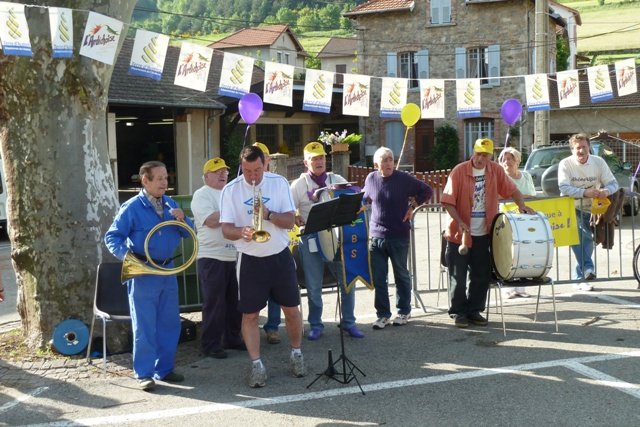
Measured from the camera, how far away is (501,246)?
727cm

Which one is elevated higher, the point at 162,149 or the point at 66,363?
the point at 162,149

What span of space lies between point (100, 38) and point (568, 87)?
826 centimetres

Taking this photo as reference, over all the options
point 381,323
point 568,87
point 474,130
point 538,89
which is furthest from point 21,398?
point 474,130

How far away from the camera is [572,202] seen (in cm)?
867

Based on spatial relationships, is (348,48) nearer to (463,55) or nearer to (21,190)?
(463,55)

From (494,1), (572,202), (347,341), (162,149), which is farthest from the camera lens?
(494,1)

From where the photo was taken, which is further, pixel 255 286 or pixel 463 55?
pixel 463 55

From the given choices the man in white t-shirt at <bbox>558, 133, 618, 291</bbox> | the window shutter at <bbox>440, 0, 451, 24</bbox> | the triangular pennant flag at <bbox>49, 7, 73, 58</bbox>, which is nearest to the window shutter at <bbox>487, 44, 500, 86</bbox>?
the window shutter at <bbox>440, 0, 451, 24</bbox>

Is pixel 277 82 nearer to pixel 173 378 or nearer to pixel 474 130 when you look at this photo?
pixel 173 378

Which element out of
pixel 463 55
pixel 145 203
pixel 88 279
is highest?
pixel 463 55

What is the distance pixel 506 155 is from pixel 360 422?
4.82m

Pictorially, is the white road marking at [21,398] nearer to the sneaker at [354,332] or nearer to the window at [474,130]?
the sneaker at [354,332]

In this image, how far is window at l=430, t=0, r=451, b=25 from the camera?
33.5 meters

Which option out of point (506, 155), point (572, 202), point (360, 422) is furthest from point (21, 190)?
point (572, 202)
